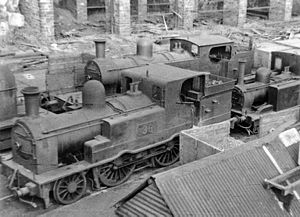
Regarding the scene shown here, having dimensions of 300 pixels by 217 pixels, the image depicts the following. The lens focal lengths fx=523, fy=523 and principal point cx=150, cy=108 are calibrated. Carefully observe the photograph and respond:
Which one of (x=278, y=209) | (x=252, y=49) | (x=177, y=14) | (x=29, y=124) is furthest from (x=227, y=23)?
(x=278, y=209)

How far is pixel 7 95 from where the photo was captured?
13.6 metres

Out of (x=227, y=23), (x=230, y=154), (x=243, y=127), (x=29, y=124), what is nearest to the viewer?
(x=230, y=154)

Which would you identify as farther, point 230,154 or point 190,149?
point 190,149

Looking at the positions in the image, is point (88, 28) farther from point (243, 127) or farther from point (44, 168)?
point (44, 168)

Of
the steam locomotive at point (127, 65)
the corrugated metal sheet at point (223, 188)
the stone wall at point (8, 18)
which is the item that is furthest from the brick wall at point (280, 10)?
the corrugated metal sheet at point (223, 188)

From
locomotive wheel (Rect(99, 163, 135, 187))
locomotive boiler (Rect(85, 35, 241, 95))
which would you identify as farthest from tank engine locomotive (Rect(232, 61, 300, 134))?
locomotive wheel (Rect(99, 163, 135, 187))

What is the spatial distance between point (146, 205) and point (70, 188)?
14.0 feet

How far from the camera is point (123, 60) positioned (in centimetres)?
1588

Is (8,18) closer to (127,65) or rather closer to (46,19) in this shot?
(46,19)

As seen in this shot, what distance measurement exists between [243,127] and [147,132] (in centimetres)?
419

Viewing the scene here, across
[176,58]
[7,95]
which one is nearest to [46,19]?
[176,58]

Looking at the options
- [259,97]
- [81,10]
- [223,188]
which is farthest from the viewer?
[81,10]

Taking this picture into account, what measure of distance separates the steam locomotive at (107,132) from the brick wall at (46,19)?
29.3 ft

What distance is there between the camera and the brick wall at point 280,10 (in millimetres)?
30750
